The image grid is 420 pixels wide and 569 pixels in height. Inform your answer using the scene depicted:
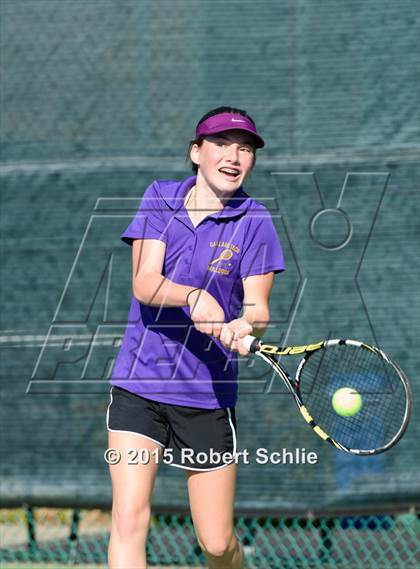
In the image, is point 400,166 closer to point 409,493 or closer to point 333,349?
point 333,349

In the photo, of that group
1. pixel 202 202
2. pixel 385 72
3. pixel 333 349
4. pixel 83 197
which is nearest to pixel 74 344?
pixel 83 197

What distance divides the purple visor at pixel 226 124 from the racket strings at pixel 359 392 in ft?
3.77

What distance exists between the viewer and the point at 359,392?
4164 millimetres

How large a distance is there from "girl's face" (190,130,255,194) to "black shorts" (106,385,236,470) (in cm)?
70

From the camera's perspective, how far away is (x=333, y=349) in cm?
434

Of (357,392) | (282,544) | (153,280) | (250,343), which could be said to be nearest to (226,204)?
(153,280)

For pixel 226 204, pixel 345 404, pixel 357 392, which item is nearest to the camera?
pixel 226 204

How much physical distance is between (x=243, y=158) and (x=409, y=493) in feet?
5.88

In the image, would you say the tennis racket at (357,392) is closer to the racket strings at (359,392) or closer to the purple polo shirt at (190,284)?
the racket strings at (359,392)

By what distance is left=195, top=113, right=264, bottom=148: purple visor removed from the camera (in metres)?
3.32

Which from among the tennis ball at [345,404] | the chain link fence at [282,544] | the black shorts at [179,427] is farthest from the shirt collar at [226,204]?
the chain link fence at [282,544]

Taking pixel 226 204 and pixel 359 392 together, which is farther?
pixel 359 392

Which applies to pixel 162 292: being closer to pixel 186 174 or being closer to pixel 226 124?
pixel 226 124

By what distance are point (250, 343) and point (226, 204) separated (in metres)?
0.49
